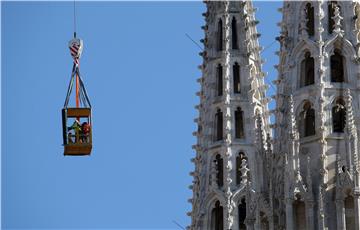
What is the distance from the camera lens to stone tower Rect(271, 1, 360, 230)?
74.8m

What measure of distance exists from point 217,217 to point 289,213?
555 inches

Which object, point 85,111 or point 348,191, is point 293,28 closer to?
point 348,191

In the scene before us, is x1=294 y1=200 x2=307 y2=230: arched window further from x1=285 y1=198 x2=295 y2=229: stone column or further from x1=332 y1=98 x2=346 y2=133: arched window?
x1=332 y1=98 x2=346 y2=133: arched window

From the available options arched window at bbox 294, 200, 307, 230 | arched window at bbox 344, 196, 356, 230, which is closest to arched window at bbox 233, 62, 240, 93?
arched window at bbox 294, 200, 307, 230

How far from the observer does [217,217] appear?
3509 inches

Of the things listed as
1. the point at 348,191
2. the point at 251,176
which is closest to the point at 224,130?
the point at 251,176

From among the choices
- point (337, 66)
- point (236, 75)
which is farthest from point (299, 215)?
point (236, 75)

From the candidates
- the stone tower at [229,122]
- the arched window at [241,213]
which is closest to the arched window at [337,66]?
the stone tower at [229,122]

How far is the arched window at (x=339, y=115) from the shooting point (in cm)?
7656

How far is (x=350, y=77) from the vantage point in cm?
7738

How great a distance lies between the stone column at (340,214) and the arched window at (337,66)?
601 centimetres

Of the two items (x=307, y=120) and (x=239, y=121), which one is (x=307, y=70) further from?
(x=239, y=121)

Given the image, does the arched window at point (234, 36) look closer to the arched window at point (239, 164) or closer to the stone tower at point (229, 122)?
the stone tower at point (229, 122)

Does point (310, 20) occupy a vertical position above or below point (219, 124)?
above
